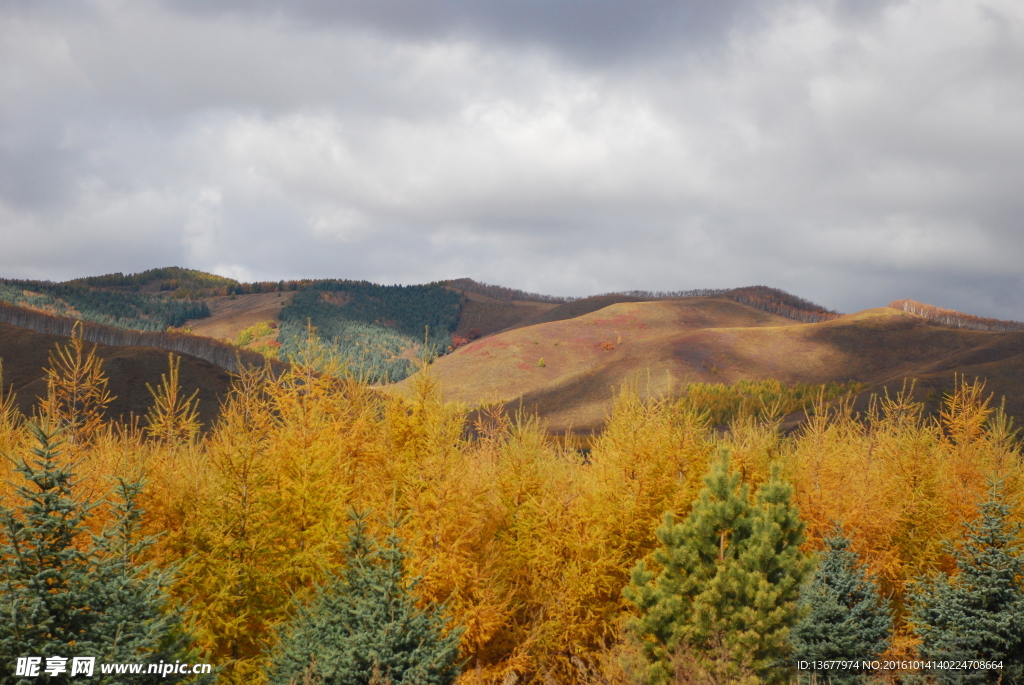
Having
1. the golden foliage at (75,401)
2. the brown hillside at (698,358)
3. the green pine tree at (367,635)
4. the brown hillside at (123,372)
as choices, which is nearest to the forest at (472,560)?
the green pine tree at (367,635)

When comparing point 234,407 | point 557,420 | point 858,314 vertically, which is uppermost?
point 858,314

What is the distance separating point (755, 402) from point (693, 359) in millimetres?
28108

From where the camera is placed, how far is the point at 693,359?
11881 centimetres

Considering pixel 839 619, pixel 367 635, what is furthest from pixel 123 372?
pixel 839 619

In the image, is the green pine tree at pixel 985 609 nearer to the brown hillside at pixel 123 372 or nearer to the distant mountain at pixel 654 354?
the brown hillside at pixel 123 372

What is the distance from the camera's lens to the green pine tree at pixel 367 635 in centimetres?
1298

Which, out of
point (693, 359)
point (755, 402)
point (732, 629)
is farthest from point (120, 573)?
point (693, 359)

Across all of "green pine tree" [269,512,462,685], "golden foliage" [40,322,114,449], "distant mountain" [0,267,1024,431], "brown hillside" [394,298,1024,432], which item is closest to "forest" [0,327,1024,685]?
"green pine tree" [269,512,462,685]

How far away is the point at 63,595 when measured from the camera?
1077cm

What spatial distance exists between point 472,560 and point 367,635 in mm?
5246

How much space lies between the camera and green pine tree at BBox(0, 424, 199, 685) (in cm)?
1046

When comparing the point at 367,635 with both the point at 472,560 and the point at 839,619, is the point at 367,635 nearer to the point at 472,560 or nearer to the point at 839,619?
the point at 472,560

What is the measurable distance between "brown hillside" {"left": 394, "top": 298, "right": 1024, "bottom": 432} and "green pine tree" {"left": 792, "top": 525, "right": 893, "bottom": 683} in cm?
7102

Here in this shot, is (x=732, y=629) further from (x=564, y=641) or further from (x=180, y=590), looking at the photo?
(x=180, y=590)
